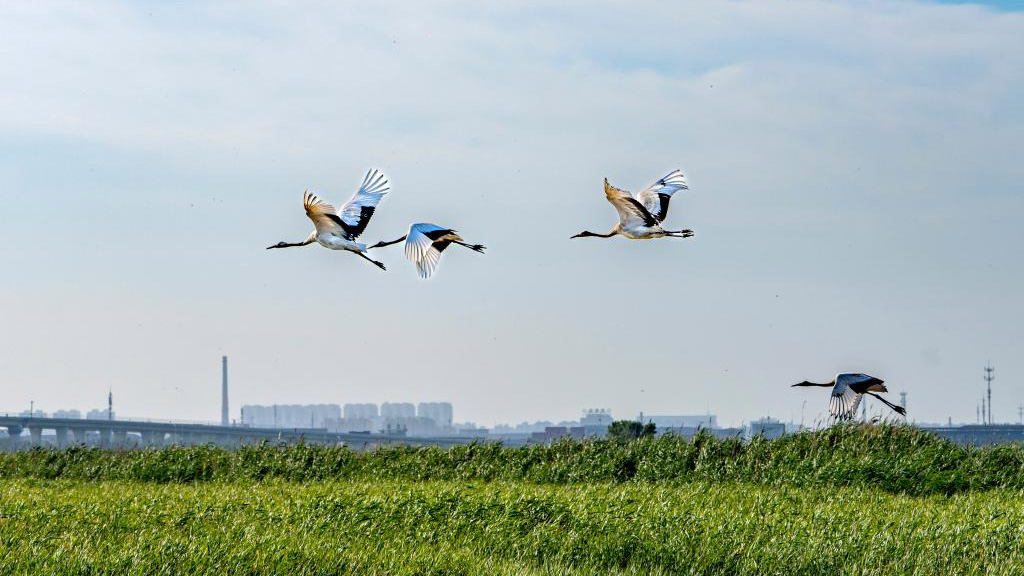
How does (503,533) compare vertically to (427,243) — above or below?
below

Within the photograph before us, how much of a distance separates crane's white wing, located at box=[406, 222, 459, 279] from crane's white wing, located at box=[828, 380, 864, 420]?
8239mm

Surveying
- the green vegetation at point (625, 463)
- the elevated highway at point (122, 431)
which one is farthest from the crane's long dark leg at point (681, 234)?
the elevated highway at point (122, 431)

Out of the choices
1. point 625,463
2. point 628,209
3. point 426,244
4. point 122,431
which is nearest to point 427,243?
point 426,244

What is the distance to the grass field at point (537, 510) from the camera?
42.9 feet

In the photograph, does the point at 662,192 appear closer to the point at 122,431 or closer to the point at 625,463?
the point at 625,463

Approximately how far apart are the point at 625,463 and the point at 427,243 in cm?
1236

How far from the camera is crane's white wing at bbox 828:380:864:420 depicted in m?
17.4

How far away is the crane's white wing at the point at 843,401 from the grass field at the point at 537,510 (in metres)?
1.39

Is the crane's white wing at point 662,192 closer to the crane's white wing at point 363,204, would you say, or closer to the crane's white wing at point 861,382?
the crane's white wing at point 363,204

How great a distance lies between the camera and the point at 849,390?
17.4 meters

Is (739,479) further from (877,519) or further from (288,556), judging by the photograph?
(288,556)

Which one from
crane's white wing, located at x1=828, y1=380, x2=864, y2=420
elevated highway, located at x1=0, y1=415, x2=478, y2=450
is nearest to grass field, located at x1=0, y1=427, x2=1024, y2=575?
crane's white wing, located at x1=828, y1=380, x2=864, y2=420

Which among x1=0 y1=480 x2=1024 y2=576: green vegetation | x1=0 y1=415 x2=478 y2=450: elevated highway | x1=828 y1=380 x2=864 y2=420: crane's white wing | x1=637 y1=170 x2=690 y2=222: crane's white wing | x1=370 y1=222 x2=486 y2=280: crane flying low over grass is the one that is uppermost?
x1=637 y1=170 x2=690 y2=222: crane's white wing

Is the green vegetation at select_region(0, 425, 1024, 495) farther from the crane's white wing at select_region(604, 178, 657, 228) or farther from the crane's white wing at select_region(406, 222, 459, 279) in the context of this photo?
the crane's white wing at select_region(406, 222, 459, 279)
